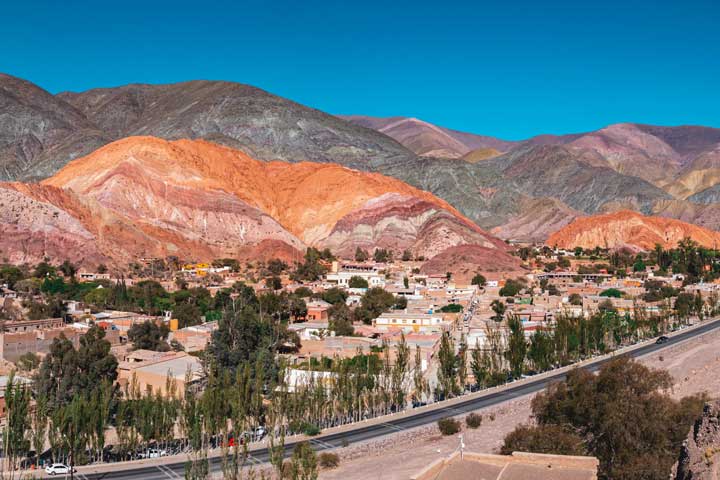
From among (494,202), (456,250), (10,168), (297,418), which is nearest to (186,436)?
(297,418)

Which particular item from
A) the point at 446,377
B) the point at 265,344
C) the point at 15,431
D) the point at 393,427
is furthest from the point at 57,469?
the point at 446,377

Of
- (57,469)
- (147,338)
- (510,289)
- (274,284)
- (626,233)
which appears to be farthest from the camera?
(626,233)

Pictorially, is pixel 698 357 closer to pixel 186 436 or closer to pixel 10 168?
pixel 186 436

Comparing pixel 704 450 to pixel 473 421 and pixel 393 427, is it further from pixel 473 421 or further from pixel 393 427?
pixel 393 427

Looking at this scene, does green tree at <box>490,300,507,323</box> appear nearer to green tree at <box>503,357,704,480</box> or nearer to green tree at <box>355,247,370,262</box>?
green tree at <box>503,357,704,480</box>

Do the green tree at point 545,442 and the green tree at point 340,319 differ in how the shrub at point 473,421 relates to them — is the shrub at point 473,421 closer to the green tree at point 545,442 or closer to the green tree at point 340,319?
the green tree at point 545,442

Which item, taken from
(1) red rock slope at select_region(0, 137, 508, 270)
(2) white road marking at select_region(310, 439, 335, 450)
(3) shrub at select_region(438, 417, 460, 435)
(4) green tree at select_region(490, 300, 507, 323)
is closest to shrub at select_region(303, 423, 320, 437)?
(2) white road marking at select_region(310, 439, 335, 450)

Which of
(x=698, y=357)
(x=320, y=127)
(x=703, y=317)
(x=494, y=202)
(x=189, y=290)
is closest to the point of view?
(x=698, y=357)
